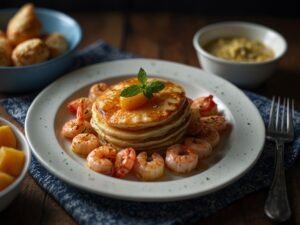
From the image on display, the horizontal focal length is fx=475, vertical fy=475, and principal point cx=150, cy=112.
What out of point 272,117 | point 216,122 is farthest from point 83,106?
point 272,117

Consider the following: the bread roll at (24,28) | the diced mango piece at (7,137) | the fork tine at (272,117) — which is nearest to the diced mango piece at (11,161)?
the diced mango piece at (7,137)

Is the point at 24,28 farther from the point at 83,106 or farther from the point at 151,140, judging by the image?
the point at 151,140

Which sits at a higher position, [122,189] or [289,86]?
[122,189]

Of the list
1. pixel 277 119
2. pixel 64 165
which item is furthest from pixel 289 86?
pixel 64 165

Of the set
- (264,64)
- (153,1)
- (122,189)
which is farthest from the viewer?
(153,1)

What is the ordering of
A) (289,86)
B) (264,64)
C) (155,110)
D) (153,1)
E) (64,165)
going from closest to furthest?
1. (64,165)
2. (155,110)
3. (264,64)
4. (289,86)
5. (153,1)

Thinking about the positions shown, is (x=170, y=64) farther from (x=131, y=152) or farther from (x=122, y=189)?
(x=122, y=189)

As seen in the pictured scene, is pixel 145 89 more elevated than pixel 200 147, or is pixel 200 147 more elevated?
pixel 145 89
